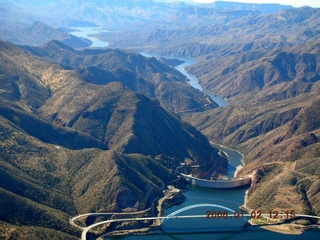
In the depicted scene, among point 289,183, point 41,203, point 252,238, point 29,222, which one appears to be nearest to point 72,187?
point 41,203

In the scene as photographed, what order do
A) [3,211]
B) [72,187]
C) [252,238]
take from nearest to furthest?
[3,211], [252,238], [72,187]

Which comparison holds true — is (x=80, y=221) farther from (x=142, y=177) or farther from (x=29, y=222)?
(x=142, y=177)
